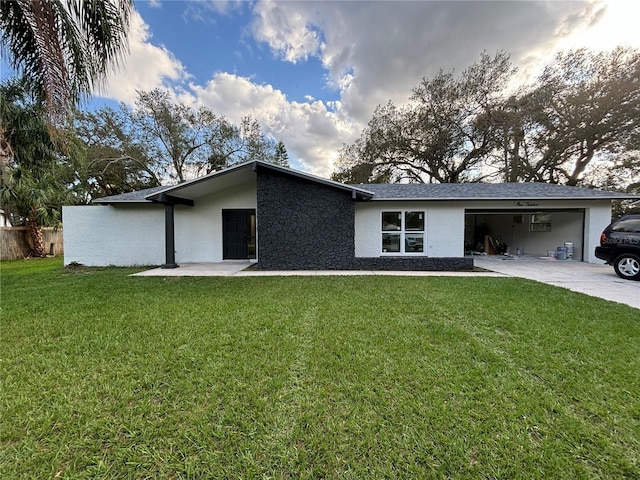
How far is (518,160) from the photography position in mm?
19531

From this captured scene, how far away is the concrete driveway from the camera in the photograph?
5.91m

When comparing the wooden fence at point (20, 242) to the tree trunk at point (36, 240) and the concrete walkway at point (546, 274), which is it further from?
the concrete walkway at point (546, 274)

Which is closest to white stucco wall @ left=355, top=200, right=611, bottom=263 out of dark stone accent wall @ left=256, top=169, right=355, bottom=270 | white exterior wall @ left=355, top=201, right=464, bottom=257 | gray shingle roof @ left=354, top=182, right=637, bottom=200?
white exterior wall @ left=355, top=201, right=464, bottom=257

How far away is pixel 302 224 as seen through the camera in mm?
9156

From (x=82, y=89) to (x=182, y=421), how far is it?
6963 millimetres

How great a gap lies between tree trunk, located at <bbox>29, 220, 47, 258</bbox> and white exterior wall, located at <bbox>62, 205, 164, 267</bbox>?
641 cm

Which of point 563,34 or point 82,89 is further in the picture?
point 563,34

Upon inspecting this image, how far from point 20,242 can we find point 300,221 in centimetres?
A: 1620

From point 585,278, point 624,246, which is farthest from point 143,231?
→ point 624,246

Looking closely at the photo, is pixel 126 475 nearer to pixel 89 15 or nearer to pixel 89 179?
pixel 89 15

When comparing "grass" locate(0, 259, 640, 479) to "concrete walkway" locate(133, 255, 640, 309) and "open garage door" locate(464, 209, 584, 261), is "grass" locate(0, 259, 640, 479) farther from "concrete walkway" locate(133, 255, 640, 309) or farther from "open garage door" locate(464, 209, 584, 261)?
"open garage door" locate(464, 209, 584, 261)

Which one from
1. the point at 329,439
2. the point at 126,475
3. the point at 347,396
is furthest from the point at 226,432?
the point at 347,396

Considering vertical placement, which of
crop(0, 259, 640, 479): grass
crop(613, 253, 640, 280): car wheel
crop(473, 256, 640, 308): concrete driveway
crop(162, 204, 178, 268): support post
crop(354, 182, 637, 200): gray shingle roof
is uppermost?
crop(354, 182, 637, 200): gray shingle roof

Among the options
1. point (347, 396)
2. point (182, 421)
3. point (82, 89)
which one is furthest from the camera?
point (82, 89)
